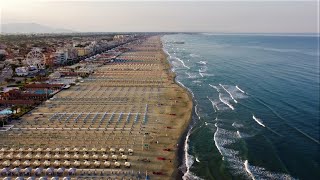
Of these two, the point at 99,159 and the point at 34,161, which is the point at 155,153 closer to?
the point at 99,159

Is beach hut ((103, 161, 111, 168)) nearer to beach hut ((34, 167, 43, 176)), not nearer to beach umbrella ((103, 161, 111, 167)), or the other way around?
beach umbrella ((103, 161, 111, 167))

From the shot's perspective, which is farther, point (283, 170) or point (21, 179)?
point (283, 170)

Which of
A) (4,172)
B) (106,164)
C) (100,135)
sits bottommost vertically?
(4,172)

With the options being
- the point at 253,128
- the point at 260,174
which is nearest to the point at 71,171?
the point at 260,174

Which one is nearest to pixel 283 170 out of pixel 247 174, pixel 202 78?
pixel 247 174

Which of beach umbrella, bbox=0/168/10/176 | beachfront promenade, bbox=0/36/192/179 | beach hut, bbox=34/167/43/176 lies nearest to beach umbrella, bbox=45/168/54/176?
beachfront promenade, bbox=0/36/192/179

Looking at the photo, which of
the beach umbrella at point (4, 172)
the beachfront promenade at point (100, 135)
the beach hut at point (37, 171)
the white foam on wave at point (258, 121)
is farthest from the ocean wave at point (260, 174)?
the beach umbrella at point (4, 172)

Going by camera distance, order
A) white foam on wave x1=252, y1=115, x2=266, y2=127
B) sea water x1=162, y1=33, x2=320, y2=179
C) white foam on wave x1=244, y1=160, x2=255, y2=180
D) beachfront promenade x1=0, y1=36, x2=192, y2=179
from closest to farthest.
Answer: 1. beachfront promenade x1=0, y1=36, x2=192, y2=179
2. white foam on wave x1=244, y1=160, x2=255, y2=180
3. sea water x1=162, y1=33, x2=320, y2=179
4. white foam on wave x1=252, y1=115, x2=266, y2=127

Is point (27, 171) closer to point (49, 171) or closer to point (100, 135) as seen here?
point (49, 171)

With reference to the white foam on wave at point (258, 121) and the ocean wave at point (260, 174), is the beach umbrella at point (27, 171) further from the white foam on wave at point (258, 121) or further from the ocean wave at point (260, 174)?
the white foam on wave at point (258, 121)
